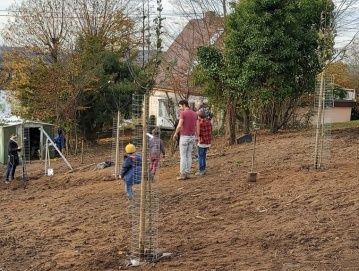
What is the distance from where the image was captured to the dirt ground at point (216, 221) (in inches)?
250

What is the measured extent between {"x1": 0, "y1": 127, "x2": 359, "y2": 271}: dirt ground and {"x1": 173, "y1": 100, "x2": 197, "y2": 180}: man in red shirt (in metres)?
0.40

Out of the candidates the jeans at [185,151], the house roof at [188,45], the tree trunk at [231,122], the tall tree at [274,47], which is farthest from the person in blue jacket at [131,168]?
the house roof at [188,45]

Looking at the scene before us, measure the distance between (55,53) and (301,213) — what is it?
22447mm

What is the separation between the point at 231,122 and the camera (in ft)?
66.0

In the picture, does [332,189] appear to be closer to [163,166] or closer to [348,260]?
[348,260]

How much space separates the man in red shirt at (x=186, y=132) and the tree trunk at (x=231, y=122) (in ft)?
26.0

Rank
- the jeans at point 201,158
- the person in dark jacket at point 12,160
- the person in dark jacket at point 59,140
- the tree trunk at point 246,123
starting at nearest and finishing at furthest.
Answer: the jeans at point 201,158 → the person in dark jacket at point 12,160 → the tree trunk at point 246,123 → the person in dark jacket at point 59,140

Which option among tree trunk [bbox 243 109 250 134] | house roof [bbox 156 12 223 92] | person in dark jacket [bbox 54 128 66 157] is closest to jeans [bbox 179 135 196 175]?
tree trunk [bbox 243 109 250 134]

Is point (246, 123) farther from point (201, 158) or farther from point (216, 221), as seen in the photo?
point (216, 221)

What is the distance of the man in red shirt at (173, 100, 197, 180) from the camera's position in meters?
11.6

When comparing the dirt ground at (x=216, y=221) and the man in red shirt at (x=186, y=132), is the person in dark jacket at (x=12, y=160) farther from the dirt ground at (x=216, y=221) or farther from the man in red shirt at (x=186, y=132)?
the man in red shirt at (x=186, y=132)

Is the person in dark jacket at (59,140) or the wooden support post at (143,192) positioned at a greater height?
the wooden support post at (143,192)

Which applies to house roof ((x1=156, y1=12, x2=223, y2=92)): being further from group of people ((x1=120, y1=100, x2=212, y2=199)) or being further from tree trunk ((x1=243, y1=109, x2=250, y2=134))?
group of people ((x1=120, y1=100, x2=212, y2=199))

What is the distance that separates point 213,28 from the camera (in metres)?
29.2
